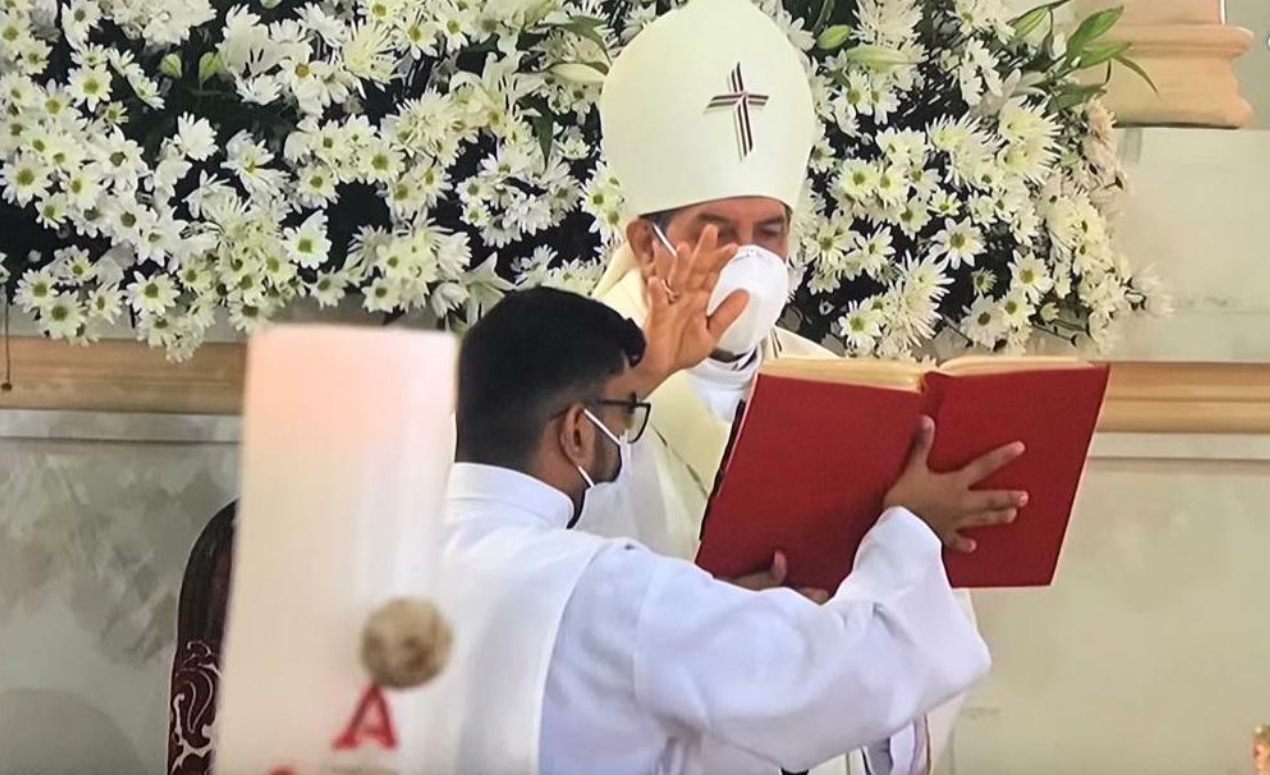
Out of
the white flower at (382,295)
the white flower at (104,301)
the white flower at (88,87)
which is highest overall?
the white flower at (88,87)

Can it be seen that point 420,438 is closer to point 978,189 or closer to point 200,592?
point 200,592

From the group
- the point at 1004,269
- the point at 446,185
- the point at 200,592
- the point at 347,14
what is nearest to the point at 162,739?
the point at 200,592

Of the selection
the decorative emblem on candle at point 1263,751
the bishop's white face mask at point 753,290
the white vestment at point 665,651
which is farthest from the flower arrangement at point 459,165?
the decorative emblem on candle at point 1263,751

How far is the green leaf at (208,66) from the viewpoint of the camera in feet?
7.07

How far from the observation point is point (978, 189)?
2295 mm

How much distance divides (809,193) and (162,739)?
48.2 inches

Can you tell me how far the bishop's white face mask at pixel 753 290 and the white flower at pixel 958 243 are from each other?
15.9 inches

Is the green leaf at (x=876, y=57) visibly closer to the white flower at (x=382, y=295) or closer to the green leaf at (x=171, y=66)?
the white flower at (x=382, y=295)

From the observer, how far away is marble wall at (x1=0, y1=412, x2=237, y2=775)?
7.68 ft

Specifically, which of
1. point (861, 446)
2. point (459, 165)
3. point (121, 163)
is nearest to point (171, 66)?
point (121, 163)

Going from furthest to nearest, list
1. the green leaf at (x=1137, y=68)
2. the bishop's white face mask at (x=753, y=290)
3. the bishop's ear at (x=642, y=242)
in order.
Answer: the green leaf at (x=1137, y=68), the bishop's ear at (x=642, y=242), the bishop's white face mask at (x=753, y=290)

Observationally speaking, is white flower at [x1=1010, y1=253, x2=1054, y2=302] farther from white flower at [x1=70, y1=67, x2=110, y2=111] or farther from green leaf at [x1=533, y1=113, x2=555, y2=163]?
white flower at [x1=70, y1=67, x2=110, y2=111]

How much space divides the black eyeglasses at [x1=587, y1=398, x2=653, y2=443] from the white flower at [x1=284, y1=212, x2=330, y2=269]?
62 cm

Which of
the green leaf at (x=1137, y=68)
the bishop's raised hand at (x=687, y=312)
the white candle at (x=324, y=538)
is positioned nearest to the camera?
the white candle at (x=324, y=538)
